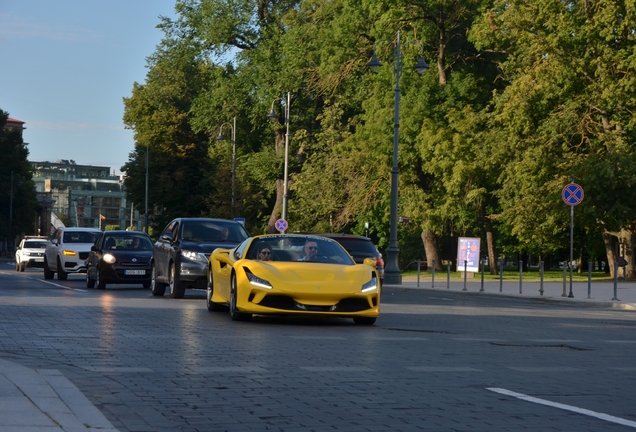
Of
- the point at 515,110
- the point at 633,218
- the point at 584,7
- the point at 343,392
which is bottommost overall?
the point at 343,392

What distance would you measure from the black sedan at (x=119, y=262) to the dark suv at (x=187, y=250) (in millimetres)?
4108

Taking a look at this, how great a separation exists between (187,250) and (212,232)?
1277mm

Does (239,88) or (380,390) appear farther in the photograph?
(239,88)

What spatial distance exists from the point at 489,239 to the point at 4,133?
7122 centimetres

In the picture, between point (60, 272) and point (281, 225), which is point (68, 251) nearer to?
point (60, 272)

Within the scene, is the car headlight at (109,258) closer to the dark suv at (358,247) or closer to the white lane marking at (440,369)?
the dark suv at (358,247)

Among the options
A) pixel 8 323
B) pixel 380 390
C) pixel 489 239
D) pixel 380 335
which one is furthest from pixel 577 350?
pixel 489 239

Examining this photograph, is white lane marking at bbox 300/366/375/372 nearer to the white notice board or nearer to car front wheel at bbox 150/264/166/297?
car front wheel at bbox 150/264/166/297

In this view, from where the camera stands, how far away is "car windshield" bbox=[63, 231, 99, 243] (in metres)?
39.6

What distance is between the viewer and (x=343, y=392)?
9.37m

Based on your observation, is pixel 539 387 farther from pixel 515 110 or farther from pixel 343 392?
pixel 515 110

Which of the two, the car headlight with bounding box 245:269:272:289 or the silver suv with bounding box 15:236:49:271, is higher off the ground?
the silver suv with bounding box 15:236:49:271

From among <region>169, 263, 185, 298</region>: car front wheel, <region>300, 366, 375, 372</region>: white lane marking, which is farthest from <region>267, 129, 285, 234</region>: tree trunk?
<region>300, 366, 375, 372</region>: white lane marking

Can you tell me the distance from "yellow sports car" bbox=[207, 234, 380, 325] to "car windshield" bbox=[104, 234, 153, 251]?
1406cm
